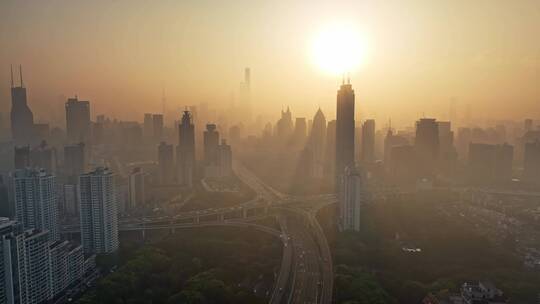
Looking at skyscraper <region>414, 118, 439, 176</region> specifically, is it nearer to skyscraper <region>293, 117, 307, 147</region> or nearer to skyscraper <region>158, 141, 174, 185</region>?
skyscraper <region>293, 117, 307, 147</region>

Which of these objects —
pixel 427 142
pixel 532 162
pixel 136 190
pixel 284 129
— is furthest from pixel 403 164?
pixel 136 190

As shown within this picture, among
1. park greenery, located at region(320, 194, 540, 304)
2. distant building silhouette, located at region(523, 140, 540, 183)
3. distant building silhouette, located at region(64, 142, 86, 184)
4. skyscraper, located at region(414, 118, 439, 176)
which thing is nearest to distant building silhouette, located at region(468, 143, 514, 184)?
distant building silhouette, located at region(523, 140, 540, 183)

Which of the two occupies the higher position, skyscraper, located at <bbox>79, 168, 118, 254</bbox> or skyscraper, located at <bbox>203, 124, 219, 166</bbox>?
skyscraper, located at <bbox>203, 124, 219, 166</bbox>

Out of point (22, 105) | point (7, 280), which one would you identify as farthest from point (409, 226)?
point (22, 105)

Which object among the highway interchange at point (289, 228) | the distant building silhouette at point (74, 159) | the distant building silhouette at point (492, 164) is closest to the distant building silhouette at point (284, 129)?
the highway interchange at point (289, 228)

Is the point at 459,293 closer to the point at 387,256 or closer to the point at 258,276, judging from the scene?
the point at 387,256

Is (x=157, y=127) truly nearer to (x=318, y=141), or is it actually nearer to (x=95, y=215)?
(x=318, y=141)
